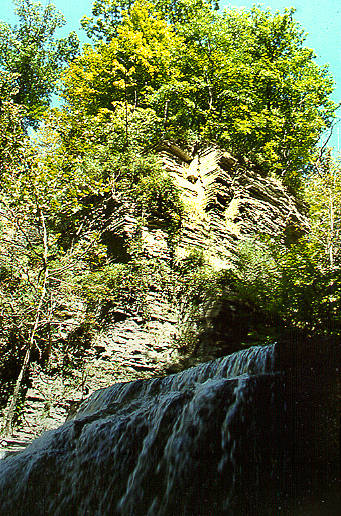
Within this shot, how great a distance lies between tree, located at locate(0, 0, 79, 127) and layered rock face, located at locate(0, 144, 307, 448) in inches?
438

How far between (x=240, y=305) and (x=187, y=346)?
65.8 inches

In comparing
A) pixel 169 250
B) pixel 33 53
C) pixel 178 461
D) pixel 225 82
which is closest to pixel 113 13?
pixel 33 53

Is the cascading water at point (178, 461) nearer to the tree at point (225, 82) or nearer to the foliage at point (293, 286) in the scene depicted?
the foliage at point (293, 286)

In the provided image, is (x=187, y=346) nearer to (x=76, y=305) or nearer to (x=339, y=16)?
(x=76, y=305)

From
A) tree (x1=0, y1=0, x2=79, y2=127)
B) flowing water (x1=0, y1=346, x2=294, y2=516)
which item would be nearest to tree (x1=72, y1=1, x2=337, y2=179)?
tree (x1=0, y1=0, x2=79, y2=127)

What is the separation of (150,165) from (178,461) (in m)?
9.35

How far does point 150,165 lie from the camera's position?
1167 cm

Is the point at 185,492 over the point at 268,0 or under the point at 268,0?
under

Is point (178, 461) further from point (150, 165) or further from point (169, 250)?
point (150, 165)

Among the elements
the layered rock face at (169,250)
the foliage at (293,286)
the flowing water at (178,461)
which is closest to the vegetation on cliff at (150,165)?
the foliage at (293,286)

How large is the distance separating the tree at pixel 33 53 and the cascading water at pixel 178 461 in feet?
60.5

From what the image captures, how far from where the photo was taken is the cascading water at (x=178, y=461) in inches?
137

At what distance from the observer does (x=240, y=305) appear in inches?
370

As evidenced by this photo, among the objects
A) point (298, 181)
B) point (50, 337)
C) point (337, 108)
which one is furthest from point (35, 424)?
point (337, 108)
